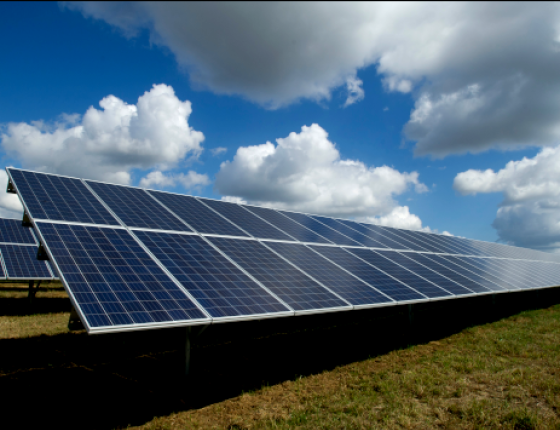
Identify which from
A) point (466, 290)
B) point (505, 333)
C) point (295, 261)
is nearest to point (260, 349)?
point (295, 261)

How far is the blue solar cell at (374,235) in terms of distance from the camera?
74.3ft

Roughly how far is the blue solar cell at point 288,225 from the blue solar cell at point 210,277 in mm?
6222

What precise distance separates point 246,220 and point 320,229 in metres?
5.38

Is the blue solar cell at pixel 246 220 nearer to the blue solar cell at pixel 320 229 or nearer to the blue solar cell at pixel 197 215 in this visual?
the blue solar cell at pixel 197 215

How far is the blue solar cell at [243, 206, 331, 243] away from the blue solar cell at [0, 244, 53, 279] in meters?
13.3

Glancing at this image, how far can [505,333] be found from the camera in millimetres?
16766

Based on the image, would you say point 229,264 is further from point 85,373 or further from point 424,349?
point 424,349

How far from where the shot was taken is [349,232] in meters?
22.9

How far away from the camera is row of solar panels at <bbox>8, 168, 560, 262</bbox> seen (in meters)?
11.8

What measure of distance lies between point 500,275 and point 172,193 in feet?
68.1

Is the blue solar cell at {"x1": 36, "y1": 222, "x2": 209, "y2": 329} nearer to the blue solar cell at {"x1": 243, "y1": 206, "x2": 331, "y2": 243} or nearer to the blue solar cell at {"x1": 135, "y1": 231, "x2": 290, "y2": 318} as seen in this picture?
the blue solar cell at {"x1": 135, "y1": 231, "x2": 290, "y2": 318}

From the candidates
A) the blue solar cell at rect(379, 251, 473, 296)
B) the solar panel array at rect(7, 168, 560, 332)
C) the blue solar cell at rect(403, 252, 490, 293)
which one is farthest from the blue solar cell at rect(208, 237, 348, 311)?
the blue solar cell at rect(403, 252, 490, 293)

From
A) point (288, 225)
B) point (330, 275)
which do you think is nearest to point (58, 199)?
point (330, 275)

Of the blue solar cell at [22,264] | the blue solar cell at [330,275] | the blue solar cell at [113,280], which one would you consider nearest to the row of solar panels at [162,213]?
the blue solar cell at [330,275]
